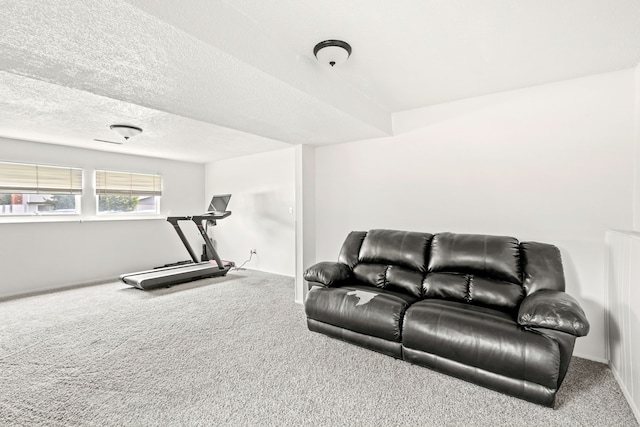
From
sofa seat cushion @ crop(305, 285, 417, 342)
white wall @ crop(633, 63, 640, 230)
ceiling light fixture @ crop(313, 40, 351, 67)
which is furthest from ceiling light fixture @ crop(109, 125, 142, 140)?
white wall @ crop(633, 63, 640, 230)

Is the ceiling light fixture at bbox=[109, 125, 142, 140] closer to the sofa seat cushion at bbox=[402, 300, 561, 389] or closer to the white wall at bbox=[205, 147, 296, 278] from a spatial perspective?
the white wall at bbox=[205, 147, 296, 278]

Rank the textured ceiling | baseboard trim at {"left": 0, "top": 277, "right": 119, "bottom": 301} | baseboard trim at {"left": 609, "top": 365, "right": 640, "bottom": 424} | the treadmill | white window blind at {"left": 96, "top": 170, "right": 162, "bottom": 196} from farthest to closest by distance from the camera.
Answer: white window blind at {"left": 96, "top": 170, "right": 162, "bottom": 196}
the treadmill
baseboard trim at {"left": 0, "top": 277, "right": 119, "bottom": 301}
baseboard trim at {"left": 609, "top": 365, "right": 640, "bottom": 424}
the textured ceiling

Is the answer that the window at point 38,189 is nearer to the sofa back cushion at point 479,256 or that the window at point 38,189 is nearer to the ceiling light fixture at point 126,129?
the ceiling light fixture at point 126,129

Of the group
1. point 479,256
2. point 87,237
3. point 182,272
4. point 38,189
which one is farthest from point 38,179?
point 479,256

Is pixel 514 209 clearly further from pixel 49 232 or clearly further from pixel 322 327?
pixel 49 232

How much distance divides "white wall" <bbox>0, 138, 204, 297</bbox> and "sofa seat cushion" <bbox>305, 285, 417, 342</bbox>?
14.1ft

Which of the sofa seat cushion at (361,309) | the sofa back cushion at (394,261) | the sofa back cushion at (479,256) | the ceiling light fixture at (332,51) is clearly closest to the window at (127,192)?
the sofa seat cushion at (361,309)

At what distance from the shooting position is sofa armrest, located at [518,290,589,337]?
1687 millimetres

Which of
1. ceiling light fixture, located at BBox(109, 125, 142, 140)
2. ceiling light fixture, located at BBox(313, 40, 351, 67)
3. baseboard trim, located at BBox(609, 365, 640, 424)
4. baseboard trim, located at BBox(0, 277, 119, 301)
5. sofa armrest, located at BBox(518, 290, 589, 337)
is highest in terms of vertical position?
ceiling light fixture, located at BBox(313, 40, 351, 67)

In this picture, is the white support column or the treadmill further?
the treadmill

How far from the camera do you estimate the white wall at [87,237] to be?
4.26m

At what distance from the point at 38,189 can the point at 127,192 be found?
1.22 meters

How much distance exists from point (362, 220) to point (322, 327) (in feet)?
4.83

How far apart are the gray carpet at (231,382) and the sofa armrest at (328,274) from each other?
0.51 metres
